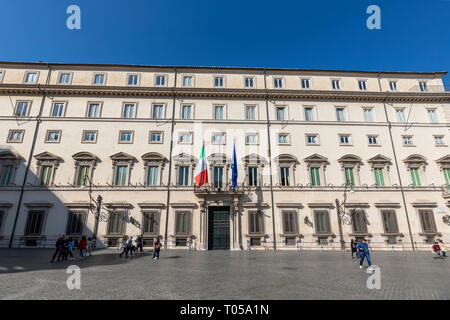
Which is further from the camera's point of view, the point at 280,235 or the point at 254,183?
the point at 254,183

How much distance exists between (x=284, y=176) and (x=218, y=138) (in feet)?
25.3

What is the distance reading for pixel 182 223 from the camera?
2230 centimetres

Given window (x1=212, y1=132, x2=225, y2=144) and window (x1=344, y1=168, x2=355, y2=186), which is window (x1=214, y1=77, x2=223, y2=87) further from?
window (x1=344, y1=168, x2=355, y2=186)

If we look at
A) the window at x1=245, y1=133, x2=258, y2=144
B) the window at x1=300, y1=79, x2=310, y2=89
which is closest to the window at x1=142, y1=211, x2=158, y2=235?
the window at x1=245, y1=133, x2=258, y2=144

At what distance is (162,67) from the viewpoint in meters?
27.6

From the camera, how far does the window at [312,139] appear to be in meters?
25.5

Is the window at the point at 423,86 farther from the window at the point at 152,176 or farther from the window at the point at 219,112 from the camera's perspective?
the window at the point at 152,176

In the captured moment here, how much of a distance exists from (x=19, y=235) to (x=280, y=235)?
23.3 meters

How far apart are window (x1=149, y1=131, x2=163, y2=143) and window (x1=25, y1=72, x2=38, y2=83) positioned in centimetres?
1432

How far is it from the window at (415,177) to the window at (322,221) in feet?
32.5

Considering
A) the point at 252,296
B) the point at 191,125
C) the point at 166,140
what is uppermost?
the point at 191,125

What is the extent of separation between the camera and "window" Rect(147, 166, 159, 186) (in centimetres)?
2339

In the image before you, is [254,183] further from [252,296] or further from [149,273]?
[252,296]
